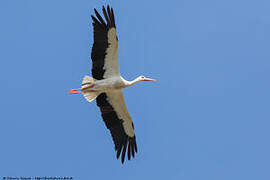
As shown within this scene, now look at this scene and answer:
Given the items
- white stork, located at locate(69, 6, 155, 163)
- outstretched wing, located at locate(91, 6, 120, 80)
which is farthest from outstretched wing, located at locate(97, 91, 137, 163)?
outstretched wing, located at locate(91, 6, 120, 80)

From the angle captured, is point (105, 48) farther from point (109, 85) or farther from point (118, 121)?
point (118, 121)

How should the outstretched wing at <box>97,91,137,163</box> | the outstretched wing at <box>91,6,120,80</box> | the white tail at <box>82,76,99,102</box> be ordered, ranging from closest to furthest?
the outstretched wing at <box>91,6,120,80</box> → the white tail at <box>82,76,99,102</box> → the outstretched wing at <box>97,91,137,163</box>

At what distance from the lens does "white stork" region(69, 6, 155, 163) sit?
12211 millimetres

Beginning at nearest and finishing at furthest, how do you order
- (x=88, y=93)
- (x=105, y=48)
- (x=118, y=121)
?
(x=105, y=48)
(x=88, y=93)
(x=118, y=121)

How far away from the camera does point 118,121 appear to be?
43.8ft

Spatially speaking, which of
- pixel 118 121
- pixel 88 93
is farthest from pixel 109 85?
pixel 118 121

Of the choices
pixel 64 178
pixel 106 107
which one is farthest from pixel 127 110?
pixel 64 178

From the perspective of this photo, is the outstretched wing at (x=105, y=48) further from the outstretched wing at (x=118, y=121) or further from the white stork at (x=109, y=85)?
the outstretched wing at (x=118, y=121)

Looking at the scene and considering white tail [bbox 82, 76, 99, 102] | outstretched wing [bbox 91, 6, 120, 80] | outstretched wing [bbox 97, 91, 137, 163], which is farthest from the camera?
outstretched wing [bbox 97, 91, 137, 163]

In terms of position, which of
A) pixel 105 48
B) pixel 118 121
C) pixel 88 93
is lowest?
pixel 118 121

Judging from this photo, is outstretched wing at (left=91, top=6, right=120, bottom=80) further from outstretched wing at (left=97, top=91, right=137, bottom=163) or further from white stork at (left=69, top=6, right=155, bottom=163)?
outstretched wing at (left=97, top=91, right=137, bottom=163)

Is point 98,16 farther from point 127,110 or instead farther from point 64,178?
point 64,178

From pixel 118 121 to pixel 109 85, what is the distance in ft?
3.70

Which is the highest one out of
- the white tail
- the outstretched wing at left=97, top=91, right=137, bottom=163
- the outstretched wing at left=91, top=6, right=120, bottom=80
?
the outstretched wing at left=91, top=6, right=120, bottom=80
